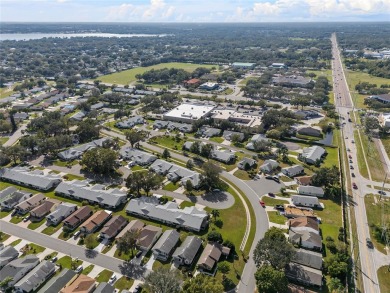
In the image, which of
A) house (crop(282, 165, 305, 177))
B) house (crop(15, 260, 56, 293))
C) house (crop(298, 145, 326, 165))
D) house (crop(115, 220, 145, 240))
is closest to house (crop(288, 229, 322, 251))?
house (crop(282, 165, 305, 177))

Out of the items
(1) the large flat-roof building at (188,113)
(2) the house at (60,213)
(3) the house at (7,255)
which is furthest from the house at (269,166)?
(3) the house at (7,255)

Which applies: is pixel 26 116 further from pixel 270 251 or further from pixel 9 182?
pixel 270 251

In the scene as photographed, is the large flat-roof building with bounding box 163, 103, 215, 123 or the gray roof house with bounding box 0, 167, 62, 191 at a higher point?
the gray roof house with bounding box 0, 167, 62, 191

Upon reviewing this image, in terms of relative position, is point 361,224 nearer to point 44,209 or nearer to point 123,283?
point 123,283

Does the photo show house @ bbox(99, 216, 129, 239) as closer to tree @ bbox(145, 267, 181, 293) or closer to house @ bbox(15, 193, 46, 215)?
tree @ bbox(145, 267, 181, 293)

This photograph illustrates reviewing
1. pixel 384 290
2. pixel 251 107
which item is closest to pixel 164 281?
pixel 384 290

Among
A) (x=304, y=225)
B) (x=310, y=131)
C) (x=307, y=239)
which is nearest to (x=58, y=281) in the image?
(x=307, y=239)
